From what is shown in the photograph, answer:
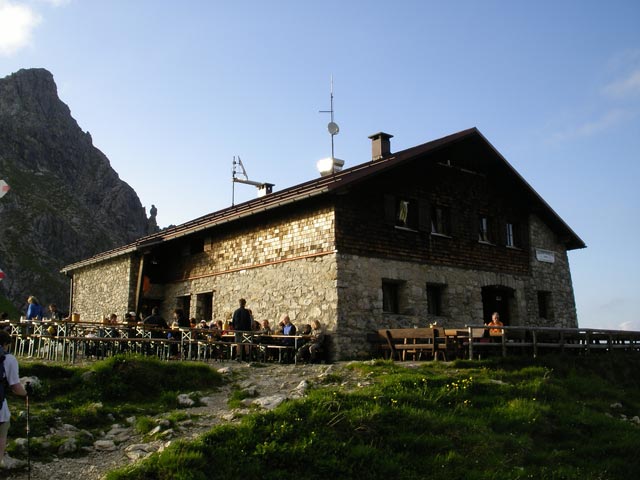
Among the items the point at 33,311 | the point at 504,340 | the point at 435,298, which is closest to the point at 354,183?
the point at 435,298

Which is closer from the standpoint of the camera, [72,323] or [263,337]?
[72,323]

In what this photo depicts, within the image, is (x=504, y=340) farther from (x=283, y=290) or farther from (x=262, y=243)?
(x=262, y=243)

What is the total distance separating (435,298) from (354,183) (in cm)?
458

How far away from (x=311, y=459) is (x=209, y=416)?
7.09ft

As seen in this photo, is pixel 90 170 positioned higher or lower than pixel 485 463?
higher

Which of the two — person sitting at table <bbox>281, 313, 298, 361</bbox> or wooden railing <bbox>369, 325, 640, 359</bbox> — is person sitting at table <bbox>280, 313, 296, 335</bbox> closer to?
person sitting at table <bbox>281, 313, 298, 361</bbox>

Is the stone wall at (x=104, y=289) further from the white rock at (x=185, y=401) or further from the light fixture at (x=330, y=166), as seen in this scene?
the white rock at (x=185, y=401)

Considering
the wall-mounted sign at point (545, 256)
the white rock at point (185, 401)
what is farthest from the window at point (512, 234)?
the white rock at point (185, 401)

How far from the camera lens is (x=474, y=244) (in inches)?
761

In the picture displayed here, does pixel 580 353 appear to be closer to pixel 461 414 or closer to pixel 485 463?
pixel 461 414

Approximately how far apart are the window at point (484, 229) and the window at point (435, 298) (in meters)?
2.69

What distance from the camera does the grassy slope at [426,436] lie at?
7414 millimetres

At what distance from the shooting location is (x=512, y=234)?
2111 centimetres

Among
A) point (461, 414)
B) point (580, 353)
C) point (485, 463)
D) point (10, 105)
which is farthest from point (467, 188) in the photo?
point (10, 105)
